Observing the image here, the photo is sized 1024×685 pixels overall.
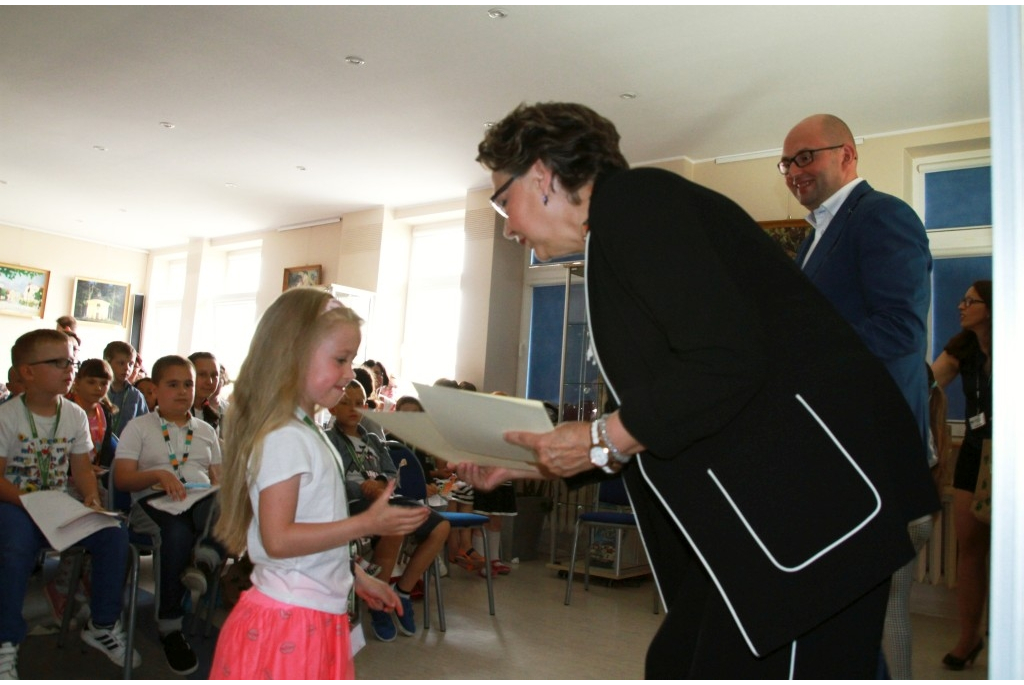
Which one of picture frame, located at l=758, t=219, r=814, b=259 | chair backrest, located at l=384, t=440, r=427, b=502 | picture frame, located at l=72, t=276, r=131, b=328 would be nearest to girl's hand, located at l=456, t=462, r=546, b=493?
chair backrest, located at l=384, t=440, r=427, b=502

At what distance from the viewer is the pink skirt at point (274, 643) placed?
4.87 feet

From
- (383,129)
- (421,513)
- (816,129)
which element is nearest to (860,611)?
(421,513)

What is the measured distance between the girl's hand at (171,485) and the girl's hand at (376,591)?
1686mm

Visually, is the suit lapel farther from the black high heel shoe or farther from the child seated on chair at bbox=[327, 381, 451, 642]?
the black high heel shoe

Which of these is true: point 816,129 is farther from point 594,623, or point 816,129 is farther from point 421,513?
point 594,623

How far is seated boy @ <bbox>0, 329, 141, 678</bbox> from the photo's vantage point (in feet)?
9.00

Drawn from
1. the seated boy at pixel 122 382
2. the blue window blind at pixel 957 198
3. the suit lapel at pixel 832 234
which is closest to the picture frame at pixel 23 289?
the seated boy at pixel 122 382

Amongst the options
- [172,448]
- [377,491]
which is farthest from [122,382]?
[377,491]

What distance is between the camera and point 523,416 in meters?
1.10

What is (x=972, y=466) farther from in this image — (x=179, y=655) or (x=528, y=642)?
(x=179, y=655)

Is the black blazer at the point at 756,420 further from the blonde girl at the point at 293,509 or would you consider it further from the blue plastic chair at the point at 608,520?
the blue plastic chair at the point at 608,520

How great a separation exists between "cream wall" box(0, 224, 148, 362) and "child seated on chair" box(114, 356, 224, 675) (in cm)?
1002

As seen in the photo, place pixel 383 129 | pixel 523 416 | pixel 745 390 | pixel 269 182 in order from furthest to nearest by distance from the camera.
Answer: pixel 269 182, pixel 383 129, pixel 523 416, pixel 745 390

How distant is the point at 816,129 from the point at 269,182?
24.9 feet
